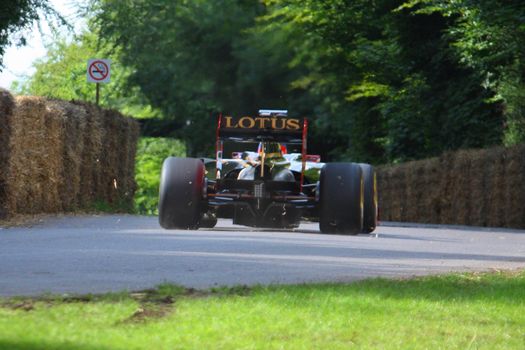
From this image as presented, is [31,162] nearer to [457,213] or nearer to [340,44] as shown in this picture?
[457,213]

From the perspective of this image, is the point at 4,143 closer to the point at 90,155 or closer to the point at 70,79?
→ the point at 90,155

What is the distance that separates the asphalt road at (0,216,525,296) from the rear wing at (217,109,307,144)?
150cm

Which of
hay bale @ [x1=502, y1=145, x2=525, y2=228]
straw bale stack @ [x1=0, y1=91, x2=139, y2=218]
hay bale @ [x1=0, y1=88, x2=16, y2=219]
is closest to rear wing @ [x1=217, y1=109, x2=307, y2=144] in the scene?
hay bale @ [x1=0, y1=88, x2=16, y2=219]

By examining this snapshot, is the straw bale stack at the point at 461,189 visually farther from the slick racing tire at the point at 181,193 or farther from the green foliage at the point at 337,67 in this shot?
the slick racing tire at the point at 181,193

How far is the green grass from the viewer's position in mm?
8242

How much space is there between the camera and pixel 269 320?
9.30 meters

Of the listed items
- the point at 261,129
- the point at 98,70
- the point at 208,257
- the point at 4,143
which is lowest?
the point at 208,257

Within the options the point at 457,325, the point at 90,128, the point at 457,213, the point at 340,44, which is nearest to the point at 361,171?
the point at 90,128

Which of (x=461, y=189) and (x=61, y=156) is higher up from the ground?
(x=61, y=156)

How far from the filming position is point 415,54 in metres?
44.7

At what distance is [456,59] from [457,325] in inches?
1282

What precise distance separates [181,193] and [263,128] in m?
2.02

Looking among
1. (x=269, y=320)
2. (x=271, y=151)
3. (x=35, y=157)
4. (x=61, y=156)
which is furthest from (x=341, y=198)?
(x=269, y=320)

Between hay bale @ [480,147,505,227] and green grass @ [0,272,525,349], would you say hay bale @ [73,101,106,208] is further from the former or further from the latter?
green grass @ [0,272,525,349]
